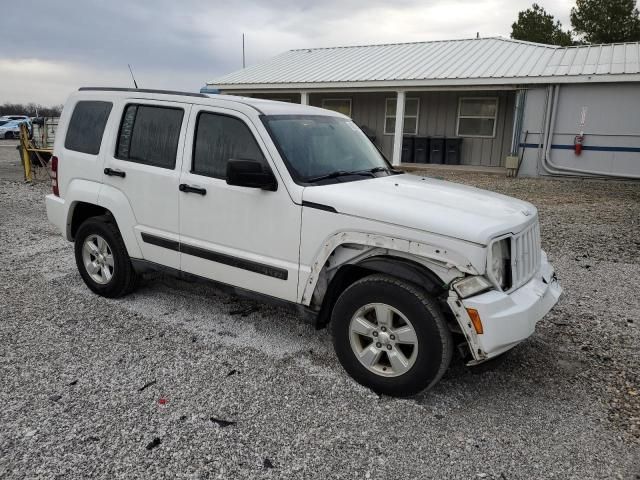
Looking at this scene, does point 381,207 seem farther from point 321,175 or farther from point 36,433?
point 36,433

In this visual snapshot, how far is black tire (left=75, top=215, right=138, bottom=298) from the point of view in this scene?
4.84 metres

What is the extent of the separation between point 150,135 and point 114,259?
128 centimetres

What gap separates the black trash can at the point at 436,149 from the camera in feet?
60.0

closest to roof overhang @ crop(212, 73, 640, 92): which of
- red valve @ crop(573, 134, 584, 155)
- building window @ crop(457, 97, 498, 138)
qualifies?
red valve @ crop(573, 134, 584, 155)

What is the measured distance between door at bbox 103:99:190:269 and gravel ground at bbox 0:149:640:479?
2.55ft

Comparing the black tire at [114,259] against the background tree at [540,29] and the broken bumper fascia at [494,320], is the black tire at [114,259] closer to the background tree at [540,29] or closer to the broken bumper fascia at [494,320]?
the broken bumper fascia at [494,320]

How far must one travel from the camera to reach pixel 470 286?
3029mm

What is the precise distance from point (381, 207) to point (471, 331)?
3.17 feet

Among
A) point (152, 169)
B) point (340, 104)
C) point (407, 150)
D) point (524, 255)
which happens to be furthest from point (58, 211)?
point (340, 104)

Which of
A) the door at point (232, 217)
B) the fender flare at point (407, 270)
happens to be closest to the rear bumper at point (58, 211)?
the door at point (232, 217)

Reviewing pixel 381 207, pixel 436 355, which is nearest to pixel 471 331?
pixel 436 355

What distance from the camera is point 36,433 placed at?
2.93 m

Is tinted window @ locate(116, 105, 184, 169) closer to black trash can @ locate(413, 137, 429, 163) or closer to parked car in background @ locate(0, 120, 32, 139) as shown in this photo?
black trash can @ locate(413, 137, 429, 163)

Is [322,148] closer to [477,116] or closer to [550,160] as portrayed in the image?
[550,160]
